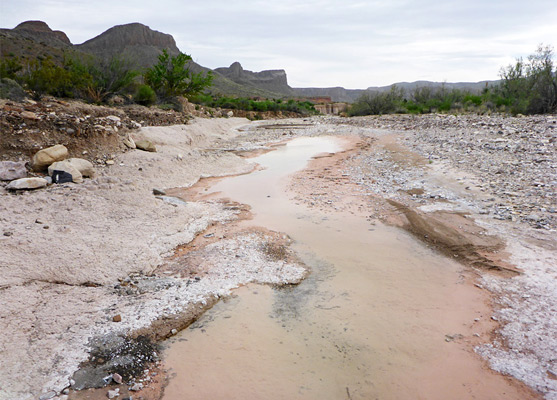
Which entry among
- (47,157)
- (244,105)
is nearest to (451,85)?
(244,105)

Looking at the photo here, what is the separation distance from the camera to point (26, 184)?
5.43 meters

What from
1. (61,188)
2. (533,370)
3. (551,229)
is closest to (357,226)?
(551,229)

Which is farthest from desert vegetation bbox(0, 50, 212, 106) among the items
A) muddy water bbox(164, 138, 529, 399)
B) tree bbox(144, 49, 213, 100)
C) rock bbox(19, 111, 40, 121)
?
muddy water bbox(164, 138, 529, 399)

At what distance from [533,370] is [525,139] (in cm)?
965

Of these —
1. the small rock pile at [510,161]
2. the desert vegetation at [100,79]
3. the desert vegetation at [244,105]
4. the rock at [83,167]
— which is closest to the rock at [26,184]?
the rock at [83,167]

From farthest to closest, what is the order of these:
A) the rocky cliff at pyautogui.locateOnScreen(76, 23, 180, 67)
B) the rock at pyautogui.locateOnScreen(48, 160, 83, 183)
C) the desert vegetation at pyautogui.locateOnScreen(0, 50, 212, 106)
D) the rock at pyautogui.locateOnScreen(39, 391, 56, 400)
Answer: the rocky cliff at pyautogui.locateOnScreen(76, 23, 180, 67), the desert vegetation at pyautogui.locateOnScreen(0, 50, 212, 106), the rock at pyautogui.locateOnScreen(48, 160, 83, 183), the rock at pyautogui.locateOnScreen(39, 391, 56, 400)

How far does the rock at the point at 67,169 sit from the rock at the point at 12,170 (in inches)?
15.5

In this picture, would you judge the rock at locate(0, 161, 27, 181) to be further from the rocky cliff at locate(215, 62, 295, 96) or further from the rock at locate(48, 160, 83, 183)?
the rocky cliff at locate(215, 62, 295, 96)

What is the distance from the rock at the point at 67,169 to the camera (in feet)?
19.9

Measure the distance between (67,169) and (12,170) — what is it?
0.80 meters

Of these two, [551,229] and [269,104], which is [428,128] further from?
[269,104]

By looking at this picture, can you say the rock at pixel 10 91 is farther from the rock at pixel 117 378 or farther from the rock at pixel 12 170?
the rock at pixel 117 378

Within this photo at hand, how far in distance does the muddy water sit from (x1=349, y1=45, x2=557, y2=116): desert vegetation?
675 inches

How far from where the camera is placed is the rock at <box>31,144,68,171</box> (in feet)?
20.7
